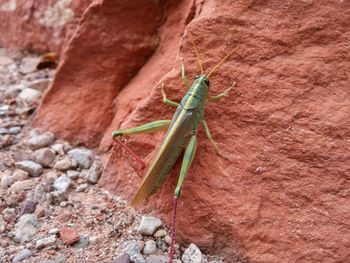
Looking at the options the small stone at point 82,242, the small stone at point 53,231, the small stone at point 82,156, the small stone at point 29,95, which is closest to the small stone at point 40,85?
the small stone at point 29,95

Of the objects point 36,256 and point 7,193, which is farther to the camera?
point 7,193

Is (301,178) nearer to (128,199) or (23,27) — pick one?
(128,199)

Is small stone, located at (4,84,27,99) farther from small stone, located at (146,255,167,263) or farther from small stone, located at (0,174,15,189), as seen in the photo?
small stone, located at (146,255,167,263)

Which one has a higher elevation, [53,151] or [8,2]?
[8,2]

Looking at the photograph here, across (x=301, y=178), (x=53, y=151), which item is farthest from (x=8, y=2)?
(x=301, y=178)

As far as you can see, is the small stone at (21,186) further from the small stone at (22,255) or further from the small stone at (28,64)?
the small stone at (28,64)

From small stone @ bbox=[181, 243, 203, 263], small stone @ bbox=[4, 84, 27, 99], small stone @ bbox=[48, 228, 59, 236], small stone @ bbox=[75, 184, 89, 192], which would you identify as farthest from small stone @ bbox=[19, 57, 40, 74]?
small stone @ bbox=[181, 243, 203, 263]
